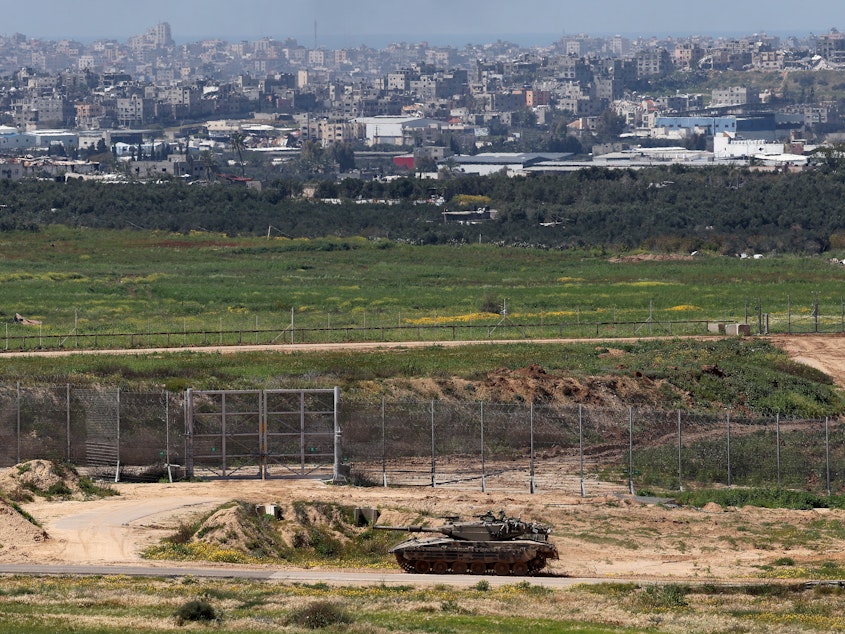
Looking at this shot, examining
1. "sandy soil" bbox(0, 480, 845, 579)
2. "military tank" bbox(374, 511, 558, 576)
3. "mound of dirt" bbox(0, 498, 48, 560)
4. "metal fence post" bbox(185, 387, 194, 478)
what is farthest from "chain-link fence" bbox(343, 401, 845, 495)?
"mound of dirt" bbox(0, 498, 48, 560)

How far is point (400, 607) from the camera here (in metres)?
32.2

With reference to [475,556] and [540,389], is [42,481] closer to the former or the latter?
[475,556]

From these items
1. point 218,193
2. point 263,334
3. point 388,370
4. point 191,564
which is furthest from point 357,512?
point 218,193

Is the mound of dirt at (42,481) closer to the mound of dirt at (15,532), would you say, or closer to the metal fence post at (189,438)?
the metal fence post at (189,438)

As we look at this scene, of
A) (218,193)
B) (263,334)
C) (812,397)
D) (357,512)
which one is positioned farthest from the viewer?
(218,193)

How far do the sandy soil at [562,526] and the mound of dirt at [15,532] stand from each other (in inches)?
1.0

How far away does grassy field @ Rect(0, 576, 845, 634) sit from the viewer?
98.8 ft

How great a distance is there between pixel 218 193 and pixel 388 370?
4742 inches

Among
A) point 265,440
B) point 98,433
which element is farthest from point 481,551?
point 98,433

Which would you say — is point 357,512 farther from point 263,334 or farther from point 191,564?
point 263,334

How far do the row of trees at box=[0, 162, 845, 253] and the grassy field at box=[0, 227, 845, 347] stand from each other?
1275cm

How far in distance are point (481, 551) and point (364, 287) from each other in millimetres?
70564

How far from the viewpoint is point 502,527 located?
37031 mm

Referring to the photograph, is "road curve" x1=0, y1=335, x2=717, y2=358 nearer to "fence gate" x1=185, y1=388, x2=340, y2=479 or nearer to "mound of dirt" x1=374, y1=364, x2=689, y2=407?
"mound of dirt" x1=374, y1=364, x2=689, y2=407
